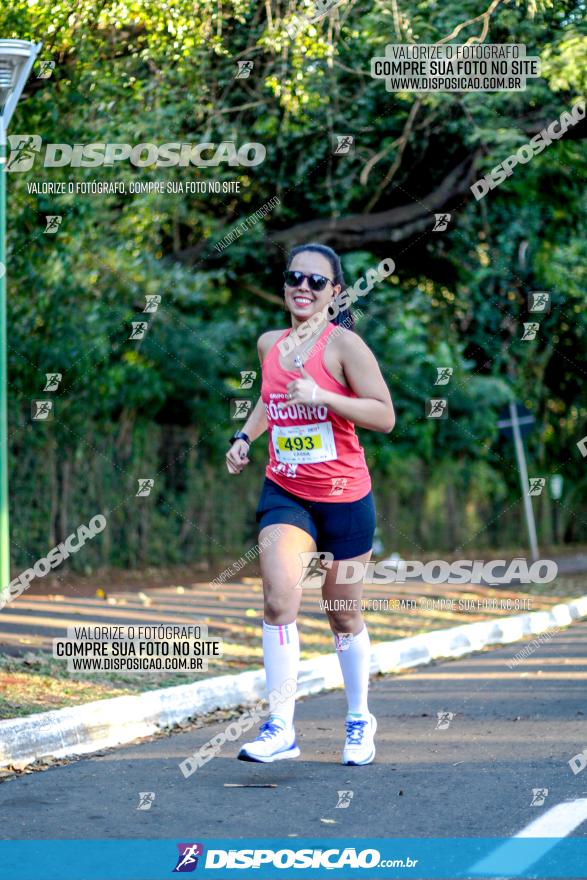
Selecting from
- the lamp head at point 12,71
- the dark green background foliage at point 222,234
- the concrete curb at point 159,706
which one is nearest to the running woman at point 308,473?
the concrete curb at point 159,706

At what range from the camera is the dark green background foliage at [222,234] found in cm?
1346

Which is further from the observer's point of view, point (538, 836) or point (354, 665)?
point (354, 665)

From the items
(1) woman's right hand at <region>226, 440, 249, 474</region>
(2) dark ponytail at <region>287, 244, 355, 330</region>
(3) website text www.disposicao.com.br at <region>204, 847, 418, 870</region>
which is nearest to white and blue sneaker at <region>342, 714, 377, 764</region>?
(1) woman's right hand at <region>226, 440, 249, 474</region>

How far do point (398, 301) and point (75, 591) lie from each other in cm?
669

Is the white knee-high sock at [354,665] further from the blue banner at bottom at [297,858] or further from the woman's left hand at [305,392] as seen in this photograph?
the blue banner at bottom at [297,858]

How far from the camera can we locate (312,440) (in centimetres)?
610

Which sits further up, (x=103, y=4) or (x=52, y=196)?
(x=103, y=4)

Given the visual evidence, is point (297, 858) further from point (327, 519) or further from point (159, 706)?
point (159, 706)

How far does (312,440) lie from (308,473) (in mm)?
152

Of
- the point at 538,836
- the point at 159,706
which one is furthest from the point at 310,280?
the point at 159,706

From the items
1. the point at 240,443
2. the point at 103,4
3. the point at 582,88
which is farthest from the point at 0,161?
the point at 582,88

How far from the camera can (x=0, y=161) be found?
9.87 meters

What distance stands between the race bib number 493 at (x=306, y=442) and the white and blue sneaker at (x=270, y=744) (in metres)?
1.13

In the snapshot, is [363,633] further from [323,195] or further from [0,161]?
[323,195]
